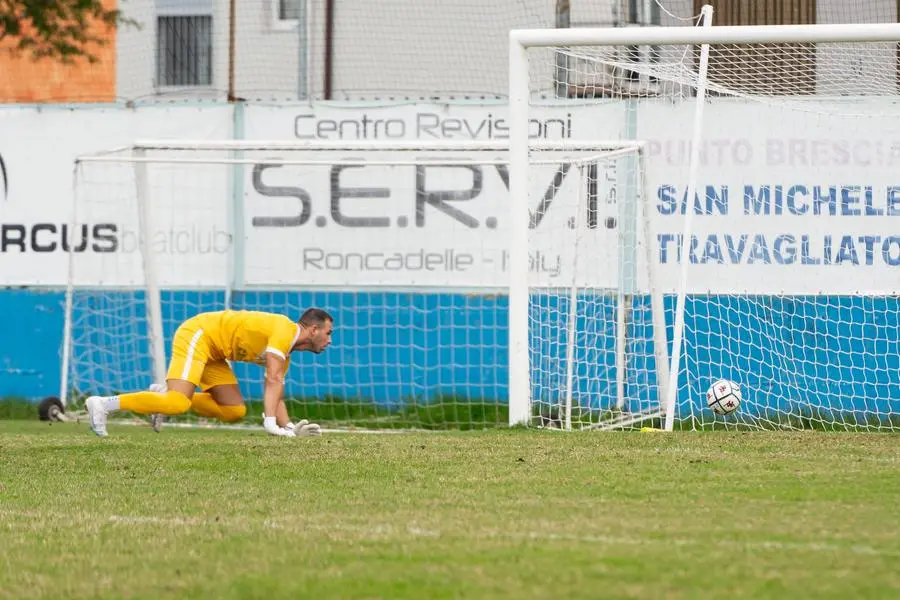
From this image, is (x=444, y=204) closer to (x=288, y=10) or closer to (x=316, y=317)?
(x=288, y=10)

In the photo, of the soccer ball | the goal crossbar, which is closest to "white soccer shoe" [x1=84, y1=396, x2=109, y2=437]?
the goal crossbar

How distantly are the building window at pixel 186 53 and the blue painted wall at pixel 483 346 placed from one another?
2.61 meters

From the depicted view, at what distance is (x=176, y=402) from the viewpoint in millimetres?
10977

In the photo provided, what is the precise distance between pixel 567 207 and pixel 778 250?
1.97m

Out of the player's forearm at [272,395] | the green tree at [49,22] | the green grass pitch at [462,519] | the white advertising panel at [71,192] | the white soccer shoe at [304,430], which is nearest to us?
the green grass pitch at [462,519]

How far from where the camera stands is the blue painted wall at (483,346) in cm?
1370

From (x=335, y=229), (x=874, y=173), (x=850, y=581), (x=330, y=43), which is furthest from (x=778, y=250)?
(x=850, y=581)

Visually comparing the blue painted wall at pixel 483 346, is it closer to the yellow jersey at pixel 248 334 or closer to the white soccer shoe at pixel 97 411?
the yellow jersey at pixel 248 334

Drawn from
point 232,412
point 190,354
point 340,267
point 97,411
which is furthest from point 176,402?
point 340,267

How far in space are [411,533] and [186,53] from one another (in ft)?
39.1

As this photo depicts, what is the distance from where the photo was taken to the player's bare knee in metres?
11.0

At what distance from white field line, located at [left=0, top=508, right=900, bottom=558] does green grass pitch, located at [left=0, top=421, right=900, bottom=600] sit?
0.01 m

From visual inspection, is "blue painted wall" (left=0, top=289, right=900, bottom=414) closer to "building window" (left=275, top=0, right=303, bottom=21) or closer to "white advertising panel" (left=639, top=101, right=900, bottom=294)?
"white advertising panel" (left=639, top=101, right=900, bottom=294)

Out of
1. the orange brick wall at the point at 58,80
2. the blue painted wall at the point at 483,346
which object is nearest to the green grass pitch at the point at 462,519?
the blue painted wall at the point at 483,346
